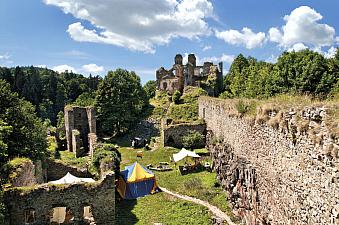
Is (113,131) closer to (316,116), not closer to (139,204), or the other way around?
(139,204)

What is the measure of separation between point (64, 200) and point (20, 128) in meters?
6.03

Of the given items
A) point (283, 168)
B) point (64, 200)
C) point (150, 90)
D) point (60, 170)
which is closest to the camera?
point (283, 168)

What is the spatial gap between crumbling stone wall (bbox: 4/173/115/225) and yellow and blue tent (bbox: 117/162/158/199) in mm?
4707

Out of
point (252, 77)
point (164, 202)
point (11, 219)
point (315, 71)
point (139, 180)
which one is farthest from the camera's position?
point (252, 77)

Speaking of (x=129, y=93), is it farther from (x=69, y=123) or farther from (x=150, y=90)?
(x=150, y=90)

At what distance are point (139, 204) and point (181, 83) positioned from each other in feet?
107

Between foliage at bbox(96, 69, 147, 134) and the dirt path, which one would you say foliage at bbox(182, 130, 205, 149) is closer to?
the dirt path

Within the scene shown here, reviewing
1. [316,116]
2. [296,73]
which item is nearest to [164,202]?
[316,116]

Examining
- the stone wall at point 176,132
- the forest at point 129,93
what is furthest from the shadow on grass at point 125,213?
the stone wall at point 176,132

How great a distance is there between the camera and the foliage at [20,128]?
604 inches

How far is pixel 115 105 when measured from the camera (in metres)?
35.1

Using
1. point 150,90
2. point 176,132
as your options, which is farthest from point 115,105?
point 150,90

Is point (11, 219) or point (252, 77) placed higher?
point (252, 77)

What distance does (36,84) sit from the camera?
74.9m
